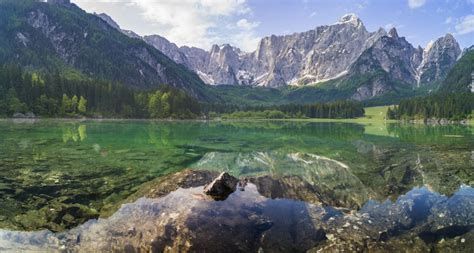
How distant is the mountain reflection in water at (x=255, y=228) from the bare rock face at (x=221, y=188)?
20.9 inches

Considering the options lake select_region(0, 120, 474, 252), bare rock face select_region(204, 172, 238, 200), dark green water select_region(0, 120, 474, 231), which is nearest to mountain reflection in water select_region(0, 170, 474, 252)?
lake select_region(0, 120, 474, 252)

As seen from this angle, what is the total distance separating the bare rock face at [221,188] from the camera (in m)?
20.8

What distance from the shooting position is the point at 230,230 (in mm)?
15859

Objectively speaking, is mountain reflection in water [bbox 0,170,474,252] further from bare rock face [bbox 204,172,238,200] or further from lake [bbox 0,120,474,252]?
bare rock face [bbox 204,172,238,200]

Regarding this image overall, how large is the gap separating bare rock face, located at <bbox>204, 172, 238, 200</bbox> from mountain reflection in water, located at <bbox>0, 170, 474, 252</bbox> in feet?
1.74

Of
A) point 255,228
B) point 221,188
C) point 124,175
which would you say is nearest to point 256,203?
point 221,188

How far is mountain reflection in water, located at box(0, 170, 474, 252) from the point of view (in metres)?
14.7

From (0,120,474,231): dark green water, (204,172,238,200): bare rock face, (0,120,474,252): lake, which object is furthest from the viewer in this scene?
(204,172,238,200): bare rock face

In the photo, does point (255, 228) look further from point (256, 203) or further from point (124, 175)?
point (124, 175)

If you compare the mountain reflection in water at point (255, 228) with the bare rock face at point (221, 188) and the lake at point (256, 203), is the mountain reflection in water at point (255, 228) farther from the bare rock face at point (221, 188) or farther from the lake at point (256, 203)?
the bare rock face at point (221, 188)

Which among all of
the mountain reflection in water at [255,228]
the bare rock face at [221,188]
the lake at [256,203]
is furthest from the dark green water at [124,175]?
the bare rock face at [221,188]

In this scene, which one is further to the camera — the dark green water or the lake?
the dark green water

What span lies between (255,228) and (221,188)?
5457 mm

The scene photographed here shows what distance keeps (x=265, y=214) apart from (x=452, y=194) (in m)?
15.5
